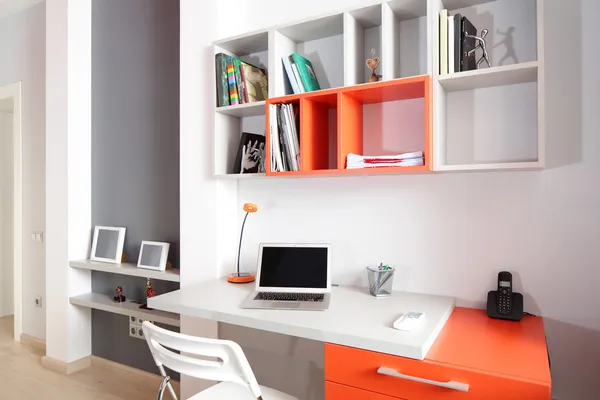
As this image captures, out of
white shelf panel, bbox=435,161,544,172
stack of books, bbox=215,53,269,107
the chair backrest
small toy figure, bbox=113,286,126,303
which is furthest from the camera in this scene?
small toy figure, bbox=113,286,126,303

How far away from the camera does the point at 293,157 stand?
1974mm

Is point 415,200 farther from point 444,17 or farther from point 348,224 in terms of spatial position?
point 444,17

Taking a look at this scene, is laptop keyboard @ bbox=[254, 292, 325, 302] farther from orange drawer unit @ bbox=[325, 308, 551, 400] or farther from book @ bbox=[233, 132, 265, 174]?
book @ bbox=[233, 132, 265, 174]

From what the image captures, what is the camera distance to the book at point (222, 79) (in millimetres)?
2197

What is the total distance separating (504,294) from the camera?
5.48 feet

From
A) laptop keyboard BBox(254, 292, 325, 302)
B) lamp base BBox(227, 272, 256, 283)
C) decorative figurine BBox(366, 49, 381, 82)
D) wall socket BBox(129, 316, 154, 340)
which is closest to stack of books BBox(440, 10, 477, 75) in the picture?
decorative figurine BBox(366, 49, 381, 82)

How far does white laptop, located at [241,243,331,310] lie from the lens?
6.27 feet

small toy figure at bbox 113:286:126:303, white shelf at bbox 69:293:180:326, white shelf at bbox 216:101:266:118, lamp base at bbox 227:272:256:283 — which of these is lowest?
white shelf at bbox 69:293:180:326

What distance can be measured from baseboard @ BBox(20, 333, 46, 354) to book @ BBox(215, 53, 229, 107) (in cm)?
266

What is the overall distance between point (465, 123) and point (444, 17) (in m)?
0.45

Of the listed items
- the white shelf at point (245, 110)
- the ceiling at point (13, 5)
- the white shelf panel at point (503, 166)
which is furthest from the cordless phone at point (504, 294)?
the ceiling at point (13, 5)

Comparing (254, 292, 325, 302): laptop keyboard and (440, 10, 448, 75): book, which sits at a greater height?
(440, 10, 448, 75): book

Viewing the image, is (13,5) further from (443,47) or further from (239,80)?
(443,47)

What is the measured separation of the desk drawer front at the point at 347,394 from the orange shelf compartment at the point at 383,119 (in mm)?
826
